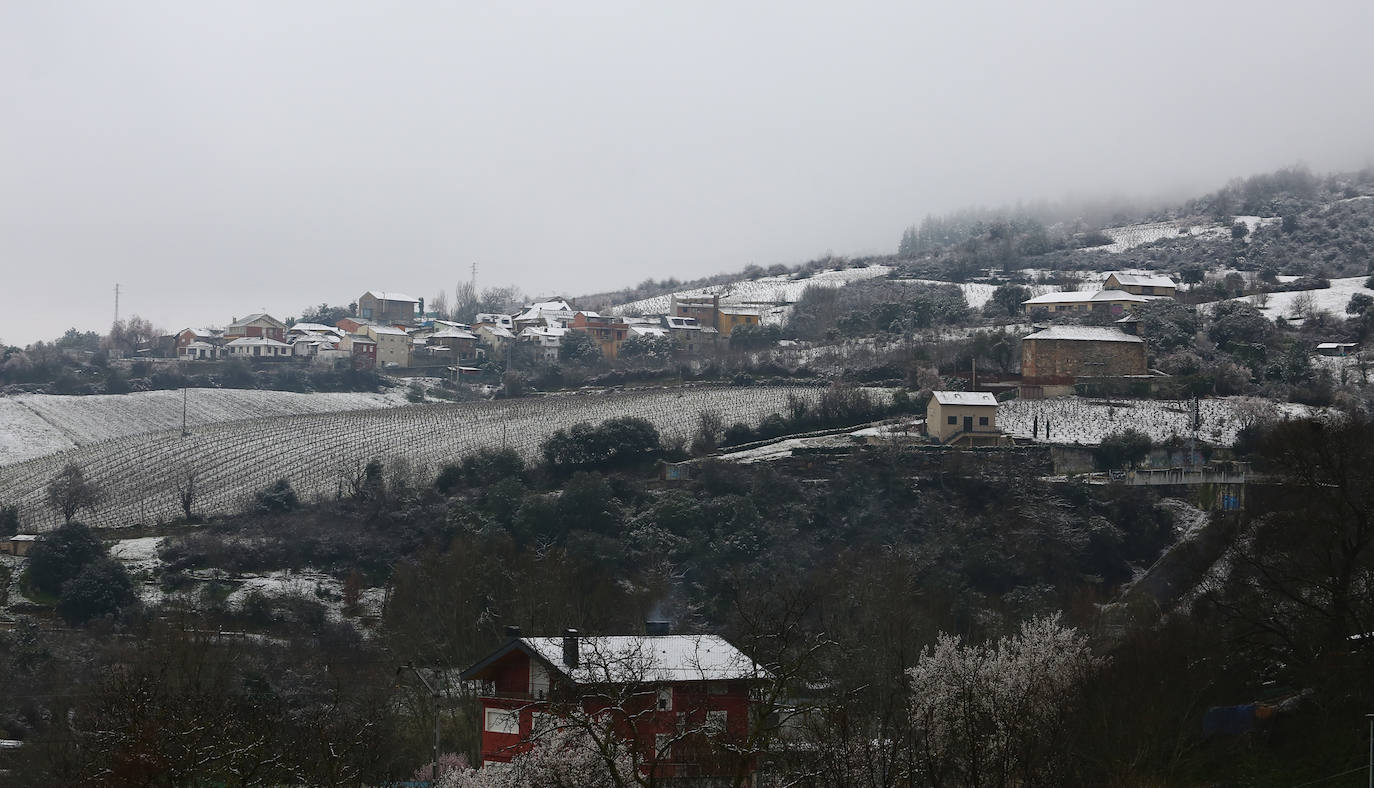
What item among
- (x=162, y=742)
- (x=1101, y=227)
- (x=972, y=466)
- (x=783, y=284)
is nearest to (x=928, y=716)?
(x=162, y=742)

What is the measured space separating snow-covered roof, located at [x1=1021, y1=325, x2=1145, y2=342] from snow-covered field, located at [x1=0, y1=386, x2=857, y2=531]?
11823 millimetres

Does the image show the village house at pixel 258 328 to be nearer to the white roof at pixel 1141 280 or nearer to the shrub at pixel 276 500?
the shrub at pixel 276 500

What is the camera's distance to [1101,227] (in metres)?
144

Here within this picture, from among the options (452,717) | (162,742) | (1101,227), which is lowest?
(452,717)

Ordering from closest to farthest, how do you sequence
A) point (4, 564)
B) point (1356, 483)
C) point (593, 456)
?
point (1356, 483), point (4, 564), point (593, 456)

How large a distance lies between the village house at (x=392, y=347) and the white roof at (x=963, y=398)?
45922 mm

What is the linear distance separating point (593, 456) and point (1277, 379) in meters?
32.8

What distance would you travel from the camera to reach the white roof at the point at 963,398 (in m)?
67.8

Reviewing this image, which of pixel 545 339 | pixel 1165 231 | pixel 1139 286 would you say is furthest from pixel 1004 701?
pixel 1165 231

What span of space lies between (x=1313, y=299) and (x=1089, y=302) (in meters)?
12.9

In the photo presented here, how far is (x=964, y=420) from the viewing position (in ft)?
221

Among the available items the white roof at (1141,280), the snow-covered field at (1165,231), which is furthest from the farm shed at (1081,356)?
the snow-covered field at (1165,231)

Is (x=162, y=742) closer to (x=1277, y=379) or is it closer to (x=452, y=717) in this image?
(x=452, y=717)

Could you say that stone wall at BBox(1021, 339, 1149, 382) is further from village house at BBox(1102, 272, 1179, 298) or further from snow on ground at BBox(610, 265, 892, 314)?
snow on ground at BBox(610, 265, 892, 314)
